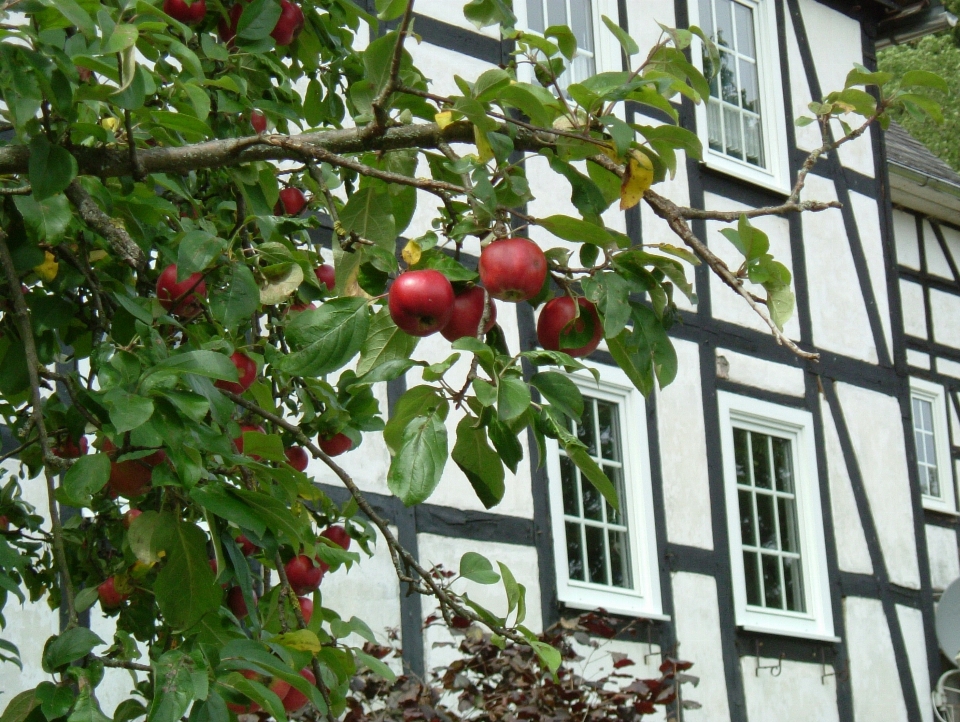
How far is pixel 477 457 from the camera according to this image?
1.60 metres

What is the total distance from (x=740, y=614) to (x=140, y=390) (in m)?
6.09

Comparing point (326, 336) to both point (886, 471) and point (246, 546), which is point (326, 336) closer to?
point (246, 546)

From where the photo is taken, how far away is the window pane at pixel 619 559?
23.6 feet

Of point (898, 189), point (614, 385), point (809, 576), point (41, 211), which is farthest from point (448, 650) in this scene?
point (898, 189)

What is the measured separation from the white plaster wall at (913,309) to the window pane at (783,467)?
265cm

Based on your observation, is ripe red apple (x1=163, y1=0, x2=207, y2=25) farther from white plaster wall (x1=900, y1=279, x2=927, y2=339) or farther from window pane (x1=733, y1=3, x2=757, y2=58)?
white plaster wall (x1=900, y1=279, x2=927, y2=339)

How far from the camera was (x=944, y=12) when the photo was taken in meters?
9.66

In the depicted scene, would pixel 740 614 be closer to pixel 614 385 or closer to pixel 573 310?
pixel 614 385

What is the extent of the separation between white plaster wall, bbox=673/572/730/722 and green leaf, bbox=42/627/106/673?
5525 millimetres

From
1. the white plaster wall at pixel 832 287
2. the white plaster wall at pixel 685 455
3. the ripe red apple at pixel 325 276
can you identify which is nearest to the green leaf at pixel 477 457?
the ripe red apple at pixel 325 276

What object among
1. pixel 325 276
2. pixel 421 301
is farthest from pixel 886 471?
pixel 421 301

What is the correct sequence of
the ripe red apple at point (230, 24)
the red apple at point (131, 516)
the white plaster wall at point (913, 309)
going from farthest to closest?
the white plaster wall at point (913, 309)
the ripe red apple at point (230, 24)
the red apple at point (131, 516)

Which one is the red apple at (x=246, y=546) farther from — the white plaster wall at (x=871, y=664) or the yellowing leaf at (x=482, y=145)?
the white plaster wall at (x=871, y=664)

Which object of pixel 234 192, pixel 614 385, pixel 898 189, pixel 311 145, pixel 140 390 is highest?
pixel 898 189
